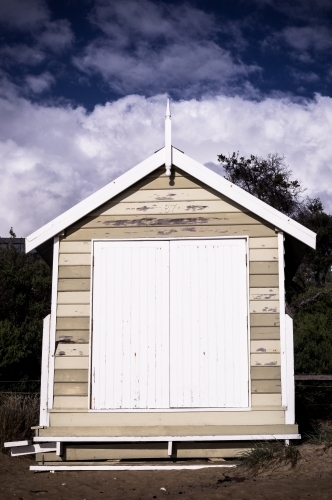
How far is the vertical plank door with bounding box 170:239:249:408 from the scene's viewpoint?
316 inches

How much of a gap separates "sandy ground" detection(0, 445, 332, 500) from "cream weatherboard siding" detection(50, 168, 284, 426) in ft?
2.29

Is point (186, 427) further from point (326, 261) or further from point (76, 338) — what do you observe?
point (326, 261)

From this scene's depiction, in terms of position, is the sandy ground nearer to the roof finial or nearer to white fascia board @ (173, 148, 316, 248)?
white fascia board @ (173, 148, 316, 248)

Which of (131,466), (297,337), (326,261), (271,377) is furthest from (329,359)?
(326,261)

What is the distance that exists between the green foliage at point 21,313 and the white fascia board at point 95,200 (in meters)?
5.84

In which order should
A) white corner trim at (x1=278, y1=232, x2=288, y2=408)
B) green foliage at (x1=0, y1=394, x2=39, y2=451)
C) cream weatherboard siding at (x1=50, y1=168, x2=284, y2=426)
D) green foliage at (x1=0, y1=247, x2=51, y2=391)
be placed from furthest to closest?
green foliage at (x1=0, y1=247, x2=51, y2=391), green foliage at (x1=0, y1=394, x2=39, y2=451), cream weatherboard siding at (x1=50, y1=168, x2=284, y2=426), white corner trim at (x1=278, y1=232, x2=288, y2=408)

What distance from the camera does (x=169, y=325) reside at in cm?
822

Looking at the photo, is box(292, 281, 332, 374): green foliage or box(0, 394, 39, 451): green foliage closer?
box(0, 394, 39, 451): green foliage

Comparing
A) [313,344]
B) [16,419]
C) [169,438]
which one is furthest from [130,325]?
[313,344]

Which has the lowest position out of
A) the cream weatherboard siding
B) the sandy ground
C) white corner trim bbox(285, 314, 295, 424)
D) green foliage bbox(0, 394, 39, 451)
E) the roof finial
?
the sandy ground

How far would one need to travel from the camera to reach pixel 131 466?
25.8 feet

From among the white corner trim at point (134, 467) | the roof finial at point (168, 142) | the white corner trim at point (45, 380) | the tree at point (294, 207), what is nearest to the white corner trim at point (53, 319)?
the white corner trim at point (45, 380)

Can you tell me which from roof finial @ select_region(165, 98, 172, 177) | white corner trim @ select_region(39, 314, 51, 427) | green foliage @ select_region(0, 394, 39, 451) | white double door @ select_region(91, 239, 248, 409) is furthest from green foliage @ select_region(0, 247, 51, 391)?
roof finial @ select_region(165, 98, 172, 177)

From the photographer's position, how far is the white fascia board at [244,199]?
26.8ft
